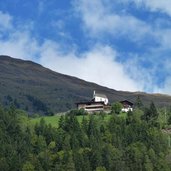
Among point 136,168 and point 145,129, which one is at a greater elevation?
point 145,129

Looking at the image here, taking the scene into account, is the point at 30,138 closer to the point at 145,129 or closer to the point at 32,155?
the point at 32,155

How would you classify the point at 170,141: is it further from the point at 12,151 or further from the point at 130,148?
the point at 12,151

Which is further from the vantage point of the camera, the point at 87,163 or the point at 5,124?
the point at 5,124

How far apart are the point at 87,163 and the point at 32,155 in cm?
1840

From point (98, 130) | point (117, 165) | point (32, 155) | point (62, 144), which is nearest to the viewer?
point (117, 165)

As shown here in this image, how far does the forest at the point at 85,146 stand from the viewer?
155 m

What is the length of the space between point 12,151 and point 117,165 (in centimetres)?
3389

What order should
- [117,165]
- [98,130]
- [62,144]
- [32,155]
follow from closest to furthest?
[117,165] < [32,155] < [62,144] < [98,130]

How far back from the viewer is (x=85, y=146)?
174 metres

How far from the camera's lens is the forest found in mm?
154625

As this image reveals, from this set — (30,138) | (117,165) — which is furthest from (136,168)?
(30,138)

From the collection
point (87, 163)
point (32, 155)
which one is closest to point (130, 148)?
point (87, 163)

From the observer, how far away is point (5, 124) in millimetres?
197500

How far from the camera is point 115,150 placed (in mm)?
163125
